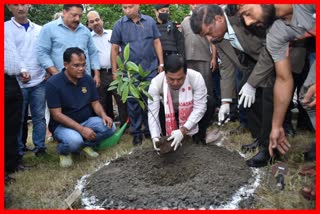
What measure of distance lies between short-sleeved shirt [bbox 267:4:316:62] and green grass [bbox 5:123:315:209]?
3.02ft

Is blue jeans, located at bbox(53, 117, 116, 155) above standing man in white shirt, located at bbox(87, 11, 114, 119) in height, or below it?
below

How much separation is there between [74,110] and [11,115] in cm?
71

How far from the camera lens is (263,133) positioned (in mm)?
3199

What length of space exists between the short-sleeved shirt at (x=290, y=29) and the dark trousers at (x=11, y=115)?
214 centimetres

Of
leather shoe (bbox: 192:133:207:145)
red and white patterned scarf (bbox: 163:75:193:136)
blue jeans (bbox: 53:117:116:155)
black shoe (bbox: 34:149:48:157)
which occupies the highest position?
red and white patterned scarf (bbox: 163:75:193:136)

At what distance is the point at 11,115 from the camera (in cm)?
324

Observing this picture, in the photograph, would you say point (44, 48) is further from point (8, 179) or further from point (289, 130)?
point (289, 130)

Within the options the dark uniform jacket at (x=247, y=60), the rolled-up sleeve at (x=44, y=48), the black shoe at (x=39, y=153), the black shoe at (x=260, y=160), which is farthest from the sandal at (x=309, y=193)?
the rolled-up sleeve at (x=44, y=48)

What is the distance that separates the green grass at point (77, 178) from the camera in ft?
8.25

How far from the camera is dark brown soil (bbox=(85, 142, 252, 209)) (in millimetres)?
2559

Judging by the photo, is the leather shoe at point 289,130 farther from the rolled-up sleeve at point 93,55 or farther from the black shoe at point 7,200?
the black shoe at point 7,200

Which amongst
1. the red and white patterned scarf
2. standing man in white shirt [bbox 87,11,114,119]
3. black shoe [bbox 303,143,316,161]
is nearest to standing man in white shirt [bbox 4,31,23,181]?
the red and white patterned scarf

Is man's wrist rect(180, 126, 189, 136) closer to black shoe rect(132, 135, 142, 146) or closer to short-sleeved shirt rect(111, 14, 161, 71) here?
black shoe rect(132, 135, 142, 146)

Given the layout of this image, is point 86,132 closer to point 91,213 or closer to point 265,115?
point 91,213
